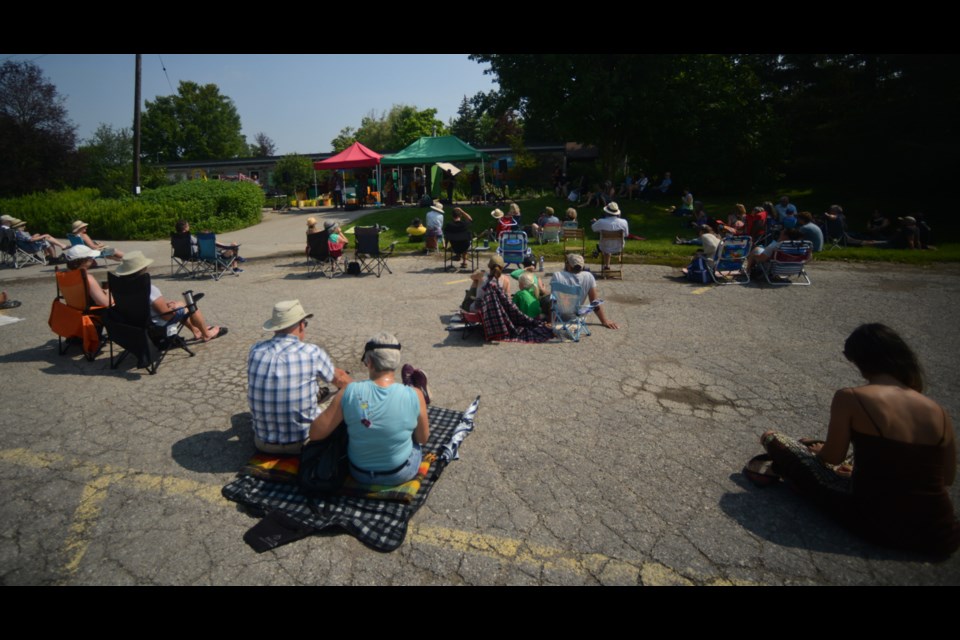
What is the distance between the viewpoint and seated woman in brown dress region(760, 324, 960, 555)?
2836mm

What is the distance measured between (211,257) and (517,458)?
1061 cm

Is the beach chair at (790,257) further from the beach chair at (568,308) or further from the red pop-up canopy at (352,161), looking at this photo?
the red pop-up canopy at (352,161)

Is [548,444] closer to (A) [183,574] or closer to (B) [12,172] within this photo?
(A) [183,574]

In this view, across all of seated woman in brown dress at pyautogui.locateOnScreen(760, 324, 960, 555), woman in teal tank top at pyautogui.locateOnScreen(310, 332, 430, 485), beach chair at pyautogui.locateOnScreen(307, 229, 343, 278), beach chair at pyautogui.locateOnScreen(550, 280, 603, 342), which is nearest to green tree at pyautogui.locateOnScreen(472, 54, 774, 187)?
beach chair at pyautogui.locateOnScreen(307, 229, 343, 278)

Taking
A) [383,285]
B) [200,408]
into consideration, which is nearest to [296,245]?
[383,285]

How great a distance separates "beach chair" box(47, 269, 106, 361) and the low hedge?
13182mm

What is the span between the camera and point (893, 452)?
2.87 meters

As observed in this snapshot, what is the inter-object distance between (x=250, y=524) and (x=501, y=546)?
1768 millimetres

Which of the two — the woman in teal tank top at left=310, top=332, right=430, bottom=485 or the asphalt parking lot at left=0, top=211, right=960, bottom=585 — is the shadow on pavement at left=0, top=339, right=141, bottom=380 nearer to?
the asphalt parking lot at left=0, top=211, right=960, bottom=585

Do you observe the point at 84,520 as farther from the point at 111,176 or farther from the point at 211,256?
the point at 111,176

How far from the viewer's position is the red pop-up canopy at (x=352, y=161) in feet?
76.5

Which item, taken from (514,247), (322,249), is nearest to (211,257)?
(322,249)

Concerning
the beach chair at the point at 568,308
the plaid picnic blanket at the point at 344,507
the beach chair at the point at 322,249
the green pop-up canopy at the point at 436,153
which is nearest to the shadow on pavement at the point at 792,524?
the plaid picnic blanket at the point at 344,507

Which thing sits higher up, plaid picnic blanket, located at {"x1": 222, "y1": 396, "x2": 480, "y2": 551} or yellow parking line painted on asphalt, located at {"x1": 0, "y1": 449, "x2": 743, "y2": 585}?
plaid picnic blanket, located at {"x1": 222, "y1": 396, "x2": 480, "y2": 551}
